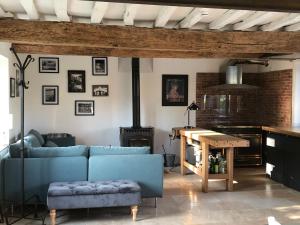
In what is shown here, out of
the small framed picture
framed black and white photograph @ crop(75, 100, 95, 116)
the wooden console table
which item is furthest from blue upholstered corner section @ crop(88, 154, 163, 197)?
framed black and white photograph @ crop(75, 100, 95, 116)

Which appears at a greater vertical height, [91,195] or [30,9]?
[30,9]

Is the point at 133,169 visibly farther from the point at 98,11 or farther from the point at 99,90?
the point at 99,90

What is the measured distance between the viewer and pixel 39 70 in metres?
8.05

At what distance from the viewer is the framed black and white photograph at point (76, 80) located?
8.16 metres

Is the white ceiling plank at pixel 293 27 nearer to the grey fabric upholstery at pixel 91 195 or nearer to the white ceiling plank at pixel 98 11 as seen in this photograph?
the white ceiling plank at pixel 98 11

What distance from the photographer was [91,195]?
440 cm

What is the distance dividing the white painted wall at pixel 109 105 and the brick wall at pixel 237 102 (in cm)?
22

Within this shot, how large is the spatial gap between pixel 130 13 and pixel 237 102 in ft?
17.4

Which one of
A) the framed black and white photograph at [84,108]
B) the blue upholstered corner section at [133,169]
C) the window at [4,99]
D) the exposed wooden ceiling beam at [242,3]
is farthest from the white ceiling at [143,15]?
the framed black and white photograph at [84,108]

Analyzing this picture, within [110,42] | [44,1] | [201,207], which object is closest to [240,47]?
[110,42]

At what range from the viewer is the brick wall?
28.0 feet

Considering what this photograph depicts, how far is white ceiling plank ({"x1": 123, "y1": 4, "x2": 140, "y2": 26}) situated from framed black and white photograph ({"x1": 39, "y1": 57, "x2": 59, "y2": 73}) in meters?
3.77

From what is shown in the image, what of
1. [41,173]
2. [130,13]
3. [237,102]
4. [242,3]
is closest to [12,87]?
[41,173]

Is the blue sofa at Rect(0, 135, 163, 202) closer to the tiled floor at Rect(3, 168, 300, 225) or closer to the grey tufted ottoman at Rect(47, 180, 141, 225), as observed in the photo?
the grey tufted ottoman at Rect(47, 180, 141, 225)
